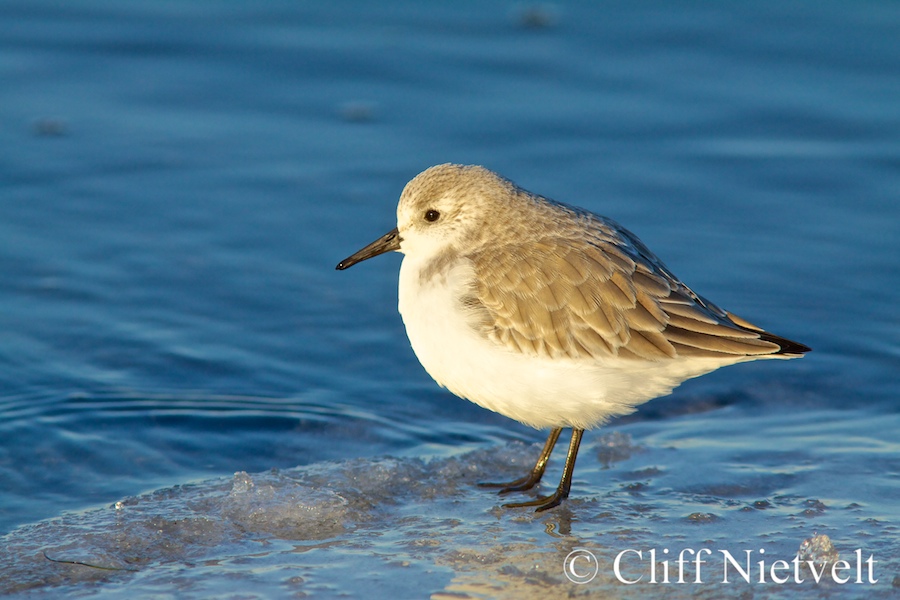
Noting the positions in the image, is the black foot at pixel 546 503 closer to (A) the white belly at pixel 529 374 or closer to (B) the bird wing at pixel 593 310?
(A) the white belly at pixel 529 374

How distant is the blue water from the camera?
5211mm

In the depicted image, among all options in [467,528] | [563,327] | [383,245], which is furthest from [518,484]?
[383,245]

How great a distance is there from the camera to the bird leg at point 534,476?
19.2ft

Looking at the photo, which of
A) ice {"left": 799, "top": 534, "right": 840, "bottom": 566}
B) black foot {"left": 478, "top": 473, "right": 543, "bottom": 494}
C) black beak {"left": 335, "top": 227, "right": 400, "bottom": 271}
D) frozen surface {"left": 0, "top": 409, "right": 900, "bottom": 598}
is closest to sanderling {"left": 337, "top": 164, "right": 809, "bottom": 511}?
black foot {"left": 478, "top": 473, "right": 543, "bottom": 494}

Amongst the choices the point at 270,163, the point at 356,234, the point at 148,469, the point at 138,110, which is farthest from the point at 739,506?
the point at 138,110

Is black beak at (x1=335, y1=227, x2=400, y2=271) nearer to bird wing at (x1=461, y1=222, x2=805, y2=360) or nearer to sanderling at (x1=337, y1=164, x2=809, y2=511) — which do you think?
sanderling at (x1=337, y1=164, x2=809, y2=511)

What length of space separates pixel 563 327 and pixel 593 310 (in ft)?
0.50

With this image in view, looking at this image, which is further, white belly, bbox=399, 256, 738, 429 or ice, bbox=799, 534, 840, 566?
white belly, bbox=399, 256, 738, 429

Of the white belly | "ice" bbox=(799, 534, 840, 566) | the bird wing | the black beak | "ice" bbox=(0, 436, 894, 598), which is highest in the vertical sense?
the black beak

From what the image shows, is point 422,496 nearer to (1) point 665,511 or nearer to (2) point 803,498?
(1) point 665,511

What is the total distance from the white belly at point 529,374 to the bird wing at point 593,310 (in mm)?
54

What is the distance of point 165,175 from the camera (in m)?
8.79

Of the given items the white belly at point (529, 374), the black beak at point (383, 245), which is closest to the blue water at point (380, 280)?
the white belly at point (529, 374)

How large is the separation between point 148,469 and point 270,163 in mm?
3474
